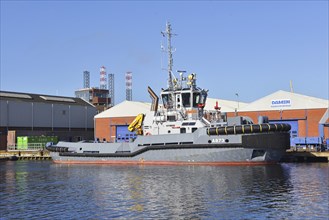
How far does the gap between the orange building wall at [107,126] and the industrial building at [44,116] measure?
23.4 ft

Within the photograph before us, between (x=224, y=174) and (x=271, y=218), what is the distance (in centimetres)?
1231

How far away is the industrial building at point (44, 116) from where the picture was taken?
2467 inches

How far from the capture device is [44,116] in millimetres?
67375

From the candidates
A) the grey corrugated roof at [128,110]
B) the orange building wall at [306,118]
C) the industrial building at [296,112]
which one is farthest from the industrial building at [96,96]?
the orange building wall at [306,118]

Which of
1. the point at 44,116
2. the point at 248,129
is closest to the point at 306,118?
the point at 248,129

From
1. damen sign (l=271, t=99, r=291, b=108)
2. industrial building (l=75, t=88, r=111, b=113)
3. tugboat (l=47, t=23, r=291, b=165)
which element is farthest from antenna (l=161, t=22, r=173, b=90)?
industrial building (l=75, t=88, r=111, b=113)

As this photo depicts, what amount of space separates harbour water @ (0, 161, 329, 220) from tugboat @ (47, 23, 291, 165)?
2.25 m

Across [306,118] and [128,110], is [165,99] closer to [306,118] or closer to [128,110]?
[306,118]

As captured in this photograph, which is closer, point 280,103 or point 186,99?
point 186,99

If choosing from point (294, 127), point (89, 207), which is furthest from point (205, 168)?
point (294, 127)

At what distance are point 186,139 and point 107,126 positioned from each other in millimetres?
29829

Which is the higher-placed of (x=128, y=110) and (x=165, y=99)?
(x=128, y=110)

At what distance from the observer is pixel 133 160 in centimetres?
3784

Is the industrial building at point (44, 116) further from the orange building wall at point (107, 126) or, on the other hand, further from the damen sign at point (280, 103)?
the damen sign at point (280, 103)
